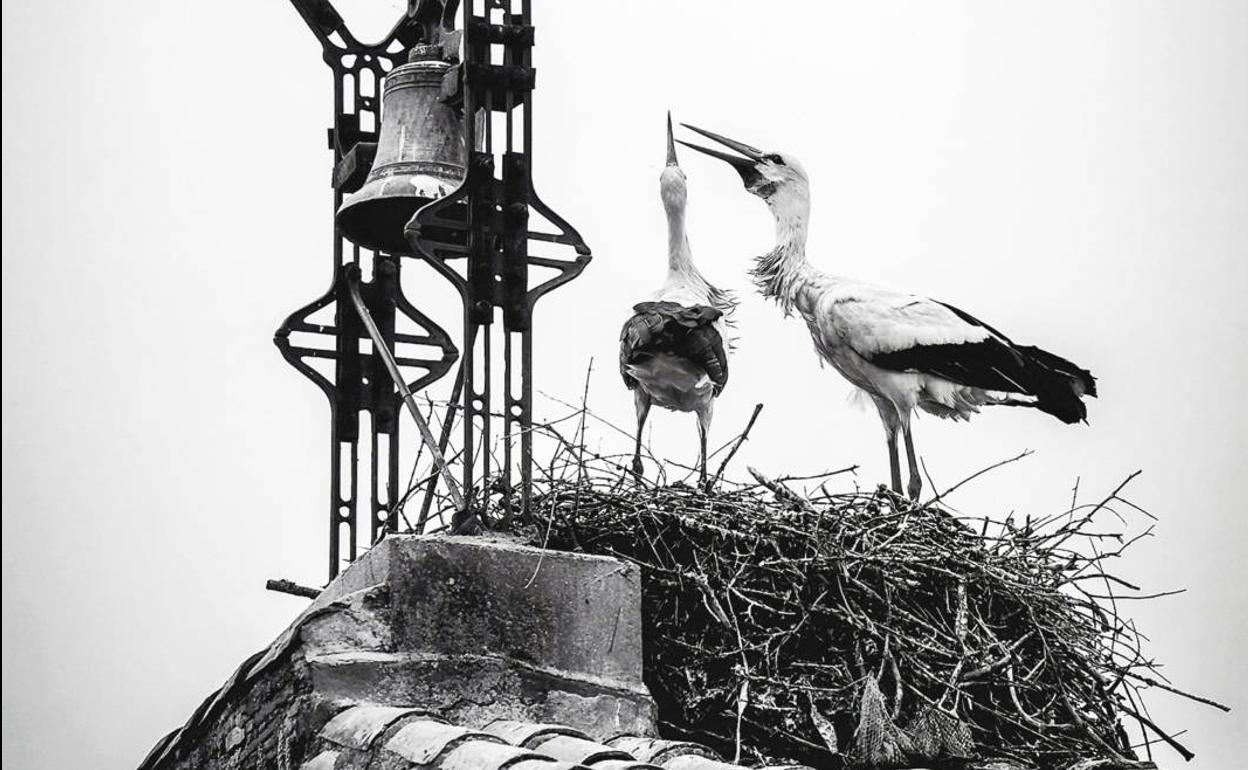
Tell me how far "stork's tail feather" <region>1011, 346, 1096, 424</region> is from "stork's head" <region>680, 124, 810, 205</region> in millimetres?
Result: 1218

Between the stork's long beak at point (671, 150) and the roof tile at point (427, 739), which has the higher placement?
the stork's long beak at point (671, 150)

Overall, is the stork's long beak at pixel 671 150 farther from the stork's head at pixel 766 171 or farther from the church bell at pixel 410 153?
the church bell at pixel 410 153

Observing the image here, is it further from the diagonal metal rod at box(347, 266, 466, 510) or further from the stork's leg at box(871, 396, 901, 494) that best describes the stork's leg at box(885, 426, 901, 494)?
the diagonal metal rod at box(347, 266, 466, 510)

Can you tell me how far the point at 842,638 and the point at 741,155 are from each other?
11.1 ft

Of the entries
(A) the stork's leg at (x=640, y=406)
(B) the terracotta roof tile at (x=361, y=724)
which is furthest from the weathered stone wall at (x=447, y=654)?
(A) the stork's leg at (x=640, y=406)

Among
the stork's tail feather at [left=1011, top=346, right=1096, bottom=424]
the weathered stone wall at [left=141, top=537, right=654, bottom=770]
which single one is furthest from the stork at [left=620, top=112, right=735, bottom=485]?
the weathered stone wall at [left=141, top=537, right=654, bottom=770]

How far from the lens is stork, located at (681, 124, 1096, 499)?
8.09 metres

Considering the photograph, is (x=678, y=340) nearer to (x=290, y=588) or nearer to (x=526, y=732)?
→ (x=290, y=588)

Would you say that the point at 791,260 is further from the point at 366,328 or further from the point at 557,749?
the point at 557,749

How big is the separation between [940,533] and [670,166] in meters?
2.96

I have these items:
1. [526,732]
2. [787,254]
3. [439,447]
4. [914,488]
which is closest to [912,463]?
[914,488]

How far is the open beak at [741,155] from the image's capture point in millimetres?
8617

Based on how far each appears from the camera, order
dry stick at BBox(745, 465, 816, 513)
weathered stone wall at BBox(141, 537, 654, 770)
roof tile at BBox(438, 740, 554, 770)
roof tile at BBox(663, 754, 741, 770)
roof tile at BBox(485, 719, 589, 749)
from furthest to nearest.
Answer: dry stick at BBox(745, 465, 816, 513) → weathered stone wall at BBox(141, 537, 654, 770) → roof tile at BBox(485, 719, 589, 749) → roof tile at BBox(663, 754, 741, 770) → roof tile at BBox(438, 740, 554, 770)

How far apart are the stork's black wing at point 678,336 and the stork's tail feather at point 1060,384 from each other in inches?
48.3
